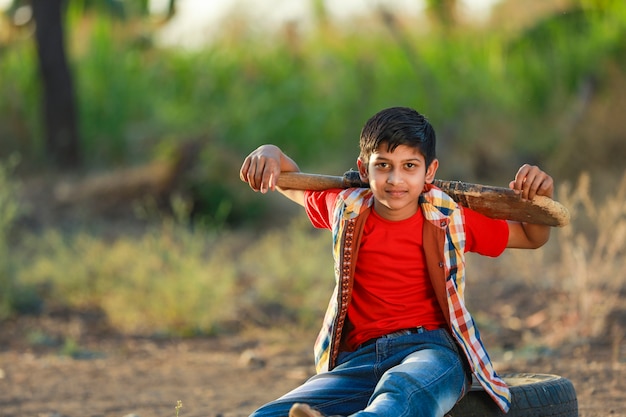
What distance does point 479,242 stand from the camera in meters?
3.87

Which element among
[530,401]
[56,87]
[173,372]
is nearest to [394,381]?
[530,401]

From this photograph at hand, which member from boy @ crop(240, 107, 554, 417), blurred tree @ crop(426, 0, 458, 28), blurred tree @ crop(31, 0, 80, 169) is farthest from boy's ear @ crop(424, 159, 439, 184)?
blurred tree @ crop(426, 0, 458, 28)

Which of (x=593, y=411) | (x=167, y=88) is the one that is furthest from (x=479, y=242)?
(x=167, y=88)

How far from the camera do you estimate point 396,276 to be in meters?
3.80

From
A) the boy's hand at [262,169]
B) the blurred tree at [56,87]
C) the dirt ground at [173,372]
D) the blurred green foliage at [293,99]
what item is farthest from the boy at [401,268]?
the blurred tree at [56,87]

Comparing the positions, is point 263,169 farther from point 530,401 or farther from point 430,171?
point 530,401

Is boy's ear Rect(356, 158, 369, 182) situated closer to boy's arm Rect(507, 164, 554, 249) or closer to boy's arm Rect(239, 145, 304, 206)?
boy's arm Rect(239, 145, 304, 206)

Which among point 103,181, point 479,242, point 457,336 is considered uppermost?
point 103,181

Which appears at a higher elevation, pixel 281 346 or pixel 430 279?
pixel 430 279

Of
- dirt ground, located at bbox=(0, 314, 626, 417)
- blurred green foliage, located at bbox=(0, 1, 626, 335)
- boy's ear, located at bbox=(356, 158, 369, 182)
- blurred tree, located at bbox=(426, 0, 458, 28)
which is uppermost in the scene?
blurred tree, located at bbox=(426, 0, 458, 28)

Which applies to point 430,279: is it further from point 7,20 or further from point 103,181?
point 7,20

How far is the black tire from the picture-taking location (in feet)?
12.7

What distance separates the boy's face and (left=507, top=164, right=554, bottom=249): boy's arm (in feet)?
1.09

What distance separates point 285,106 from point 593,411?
1418 centimetres
